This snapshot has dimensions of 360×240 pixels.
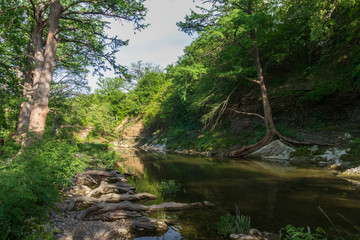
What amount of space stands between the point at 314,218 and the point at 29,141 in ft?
24.9

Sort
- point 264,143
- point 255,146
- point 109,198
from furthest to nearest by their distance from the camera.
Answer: point 255,146
point 264,143
point 109,198

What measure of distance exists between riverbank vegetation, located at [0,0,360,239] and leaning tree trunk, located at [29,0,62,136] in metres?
0.03

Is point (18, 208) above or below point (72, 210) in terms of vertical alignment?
above

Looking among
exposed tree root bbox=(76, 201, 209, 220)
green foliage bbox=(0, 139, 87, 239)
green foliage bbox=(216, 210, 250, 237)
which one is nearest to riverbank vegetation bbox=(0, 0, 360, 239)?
green foliage bbox=(0, 139, 87, 239)

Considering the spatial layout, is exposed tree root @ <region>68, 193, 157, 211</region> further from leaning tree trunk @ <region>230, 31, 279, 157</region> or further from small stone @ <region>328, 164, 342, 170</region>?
leaning tree trunk @ <region>230, 31, 279, 157</region>

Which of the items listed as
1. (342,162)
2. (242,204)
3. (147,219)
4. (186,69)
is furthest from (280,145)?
(147,219)

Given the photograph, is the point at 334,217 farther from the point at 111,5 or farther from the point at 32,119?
the point at 111,5

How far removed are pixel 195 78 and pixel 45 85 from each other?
11.1 meters

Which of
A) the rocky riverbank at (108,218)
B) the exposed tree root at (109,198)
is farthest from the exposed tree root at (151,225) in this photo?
the exposed tree root at (109,198)

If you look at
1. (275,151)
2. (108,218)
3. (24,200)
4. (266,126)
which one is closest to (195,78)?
(266,126)

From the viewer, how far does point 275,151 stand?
16.7m

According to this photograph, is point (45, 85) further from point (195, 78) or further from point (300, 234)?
point (195, 78)

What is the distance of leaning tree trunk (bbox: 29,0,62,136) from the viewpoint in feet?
21.3

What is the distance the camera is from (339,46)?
15.6 m
